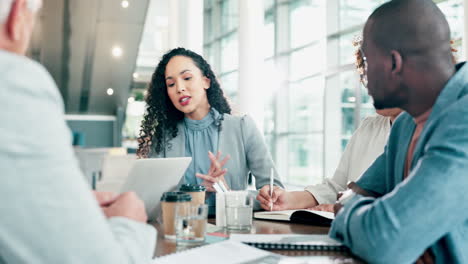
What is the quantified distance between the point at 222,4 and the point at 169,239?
1075cm

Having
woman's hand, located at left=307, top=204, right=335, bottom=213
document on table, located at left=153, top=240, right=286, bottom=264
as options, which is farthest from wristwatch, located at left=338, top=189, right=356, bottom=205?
woman's hand, located at left=307, top=204, right=335, bottom=213

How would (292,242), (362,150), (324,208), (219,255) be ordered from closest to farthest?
(219,255) → (292,242) → (324,208) → (362,150)

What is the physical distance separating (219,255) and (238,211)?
13.9 inches

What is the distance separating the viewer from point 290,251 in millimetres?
1033

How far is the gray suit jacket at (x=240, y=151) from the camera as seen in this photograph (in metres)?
2.21

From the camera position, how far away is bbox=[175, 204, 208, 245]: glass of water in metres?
1.12

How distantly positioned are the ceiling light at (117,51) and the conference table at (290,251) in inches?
306

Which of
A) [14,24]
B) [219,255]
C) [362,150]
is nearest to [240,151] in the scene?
[362,150]

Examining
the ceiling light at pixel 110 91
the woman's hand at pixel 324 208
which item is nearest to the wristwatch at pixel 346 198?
the woman's hand at pixel 324 208

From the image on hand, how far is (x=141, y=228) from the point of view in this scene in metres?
0.74

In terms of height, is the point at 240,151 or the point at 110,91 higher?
the point at 110,91

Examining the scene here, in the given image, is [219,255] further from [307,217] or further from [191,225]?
[307,217]

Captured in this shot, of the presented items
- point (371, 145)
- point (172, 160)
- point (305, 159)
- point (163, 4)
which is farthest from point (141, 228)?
point (163, 4)

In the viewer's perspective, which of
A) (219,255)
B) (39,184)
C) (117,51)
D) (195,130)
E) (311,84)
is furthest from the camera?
(117,51)
